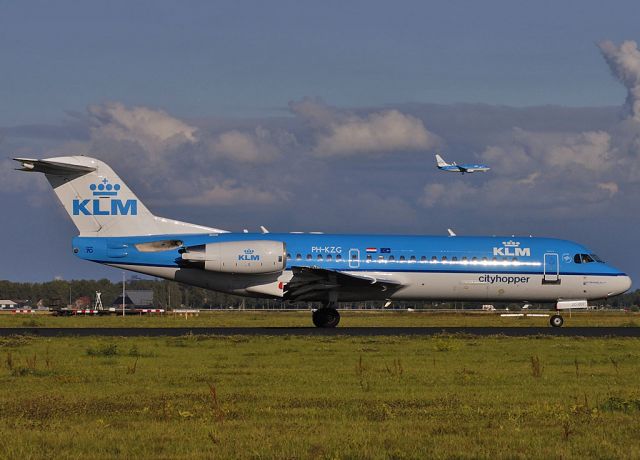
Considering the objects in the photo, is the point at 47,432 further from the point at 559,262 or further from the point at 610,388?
the point at 559,262

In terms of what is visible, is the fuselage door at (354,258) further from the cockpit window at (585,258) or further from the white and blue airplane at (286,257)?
the cockpit window at (585,258)

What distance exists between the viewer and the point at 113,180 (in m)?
37.5

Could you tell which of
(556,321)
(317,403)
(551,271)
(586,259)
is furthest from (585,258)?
(317,403)

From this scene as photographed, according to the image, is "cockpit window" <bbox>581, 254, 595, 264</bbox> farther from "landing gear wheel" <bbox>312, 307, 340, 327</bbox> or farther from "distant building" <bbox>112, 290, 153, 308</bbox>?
"distant building" <bbox>112, 290, 153, 308</bbox>

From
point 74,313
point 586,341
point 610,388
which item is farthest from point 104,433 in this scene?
point 74,313

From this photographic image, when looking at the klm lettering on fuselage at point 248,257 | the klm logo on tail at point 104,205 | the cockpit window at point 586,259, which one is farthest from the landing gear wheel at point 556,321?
the klm logo on tail at point 104,205

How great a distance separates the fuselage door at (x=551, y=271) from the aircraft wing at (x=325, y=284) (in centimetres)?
640

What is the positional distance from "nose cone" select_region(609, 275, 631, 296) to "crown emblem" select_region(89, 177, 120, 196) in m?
21.2

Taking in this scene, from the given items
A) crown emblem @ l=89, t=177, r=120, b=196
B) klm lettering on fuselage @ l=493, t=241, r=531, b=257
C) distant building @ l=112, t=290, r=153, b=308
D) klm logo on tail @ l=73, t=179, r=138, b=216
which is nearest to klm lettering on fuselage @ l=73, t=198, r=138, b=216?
klm logo on tail @ l=73, t=179, r=138, b=216

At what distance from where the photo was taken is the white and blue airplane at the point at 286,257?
118 feet

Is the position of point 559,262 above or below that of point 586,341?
above

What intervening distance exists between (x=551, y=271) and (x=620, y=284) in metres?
3.47

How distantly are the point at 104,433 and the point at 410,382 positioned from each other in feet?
25.1

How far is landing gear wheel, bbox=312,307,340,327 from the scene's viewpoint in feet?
125
